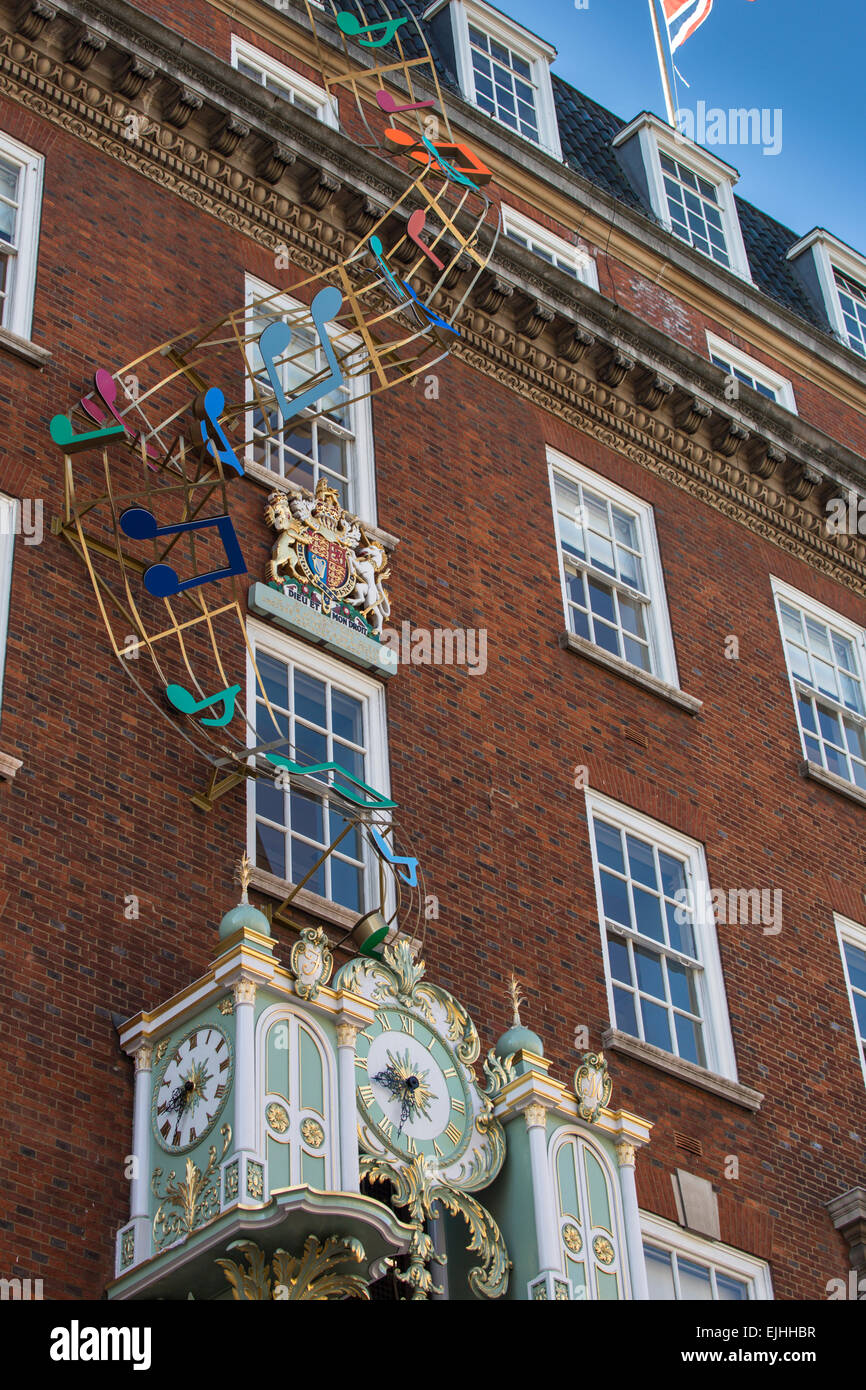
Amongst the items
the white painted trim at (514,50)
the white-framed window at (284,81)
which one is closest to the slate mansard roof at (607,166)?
the white painted trim at (514,50)

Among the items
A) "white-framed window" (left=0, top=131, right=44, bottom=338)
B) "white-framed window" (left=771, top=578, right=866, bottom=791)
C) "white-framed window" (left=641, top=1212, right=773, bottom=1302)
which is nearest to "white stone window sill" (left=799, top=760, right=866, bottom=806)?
"white-framed window" (left=771, top=578, right=866, bottom=791)

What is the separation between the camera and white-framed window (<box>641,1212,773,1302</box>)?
59.7 ft

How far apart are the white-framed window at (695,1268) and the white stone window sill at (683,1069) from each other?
1.51 metres

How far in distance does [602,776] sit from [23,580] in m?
6.55

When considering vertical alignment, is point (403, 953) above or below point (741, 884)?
below

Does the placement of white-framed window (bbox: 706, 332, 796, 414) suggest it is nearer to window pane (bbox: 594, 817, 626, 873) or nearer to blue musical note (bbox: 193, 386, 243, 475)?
window pane (bbox: 594, 817, 626, 873)

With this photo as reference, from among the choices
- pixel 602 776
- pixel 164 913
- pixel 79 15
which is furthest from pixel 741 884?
pixel 79 15

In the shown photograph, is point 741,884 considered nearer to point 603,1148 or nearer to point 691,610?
point 691,610

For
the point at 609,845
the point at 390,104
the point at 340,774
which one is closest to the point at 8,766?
the point at 340,774

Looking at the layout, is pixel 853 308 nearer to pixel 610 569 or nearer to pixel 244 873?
pixel 610 569

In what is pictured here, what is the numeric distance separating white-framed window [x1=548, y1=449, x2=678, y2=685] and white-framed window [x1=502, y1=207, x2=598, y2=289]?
3.59 metres

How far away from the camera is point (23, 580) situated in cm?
1747

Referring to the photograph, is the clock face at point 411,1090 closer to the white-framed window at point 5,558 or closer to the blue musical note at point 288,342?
the white-framed window at point 5,558

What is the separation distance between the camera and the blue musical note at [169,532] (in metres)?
17.4
